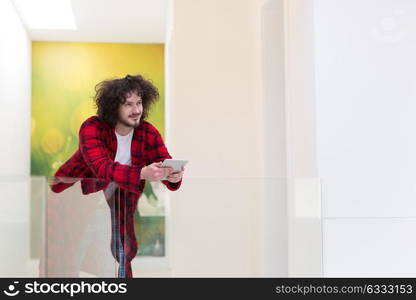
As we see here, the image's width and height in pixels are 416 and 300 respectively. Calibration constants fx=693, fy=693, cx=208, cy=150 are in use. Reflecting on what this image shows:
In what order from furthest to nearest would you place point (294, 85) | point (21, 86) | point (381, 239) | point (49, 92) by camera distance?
point (49, 92), point (21, 86), point (294, 85), point (381, 239)

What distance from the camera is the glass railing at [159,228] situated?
2318 mm

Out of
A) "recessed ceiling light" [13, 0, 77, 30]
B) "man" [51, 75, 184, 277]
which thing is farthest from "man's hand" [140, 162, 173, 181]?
"recessed ceiling light" [13, 0, 77, 30]

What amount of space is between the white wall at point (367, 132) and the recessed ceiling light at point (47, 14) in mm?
3370

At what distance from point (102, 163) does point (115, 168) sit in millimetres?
59

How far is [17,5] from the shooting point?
601 centimetres

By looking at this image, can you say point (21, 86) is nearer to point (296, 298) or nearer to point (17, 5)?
point (17, 5)

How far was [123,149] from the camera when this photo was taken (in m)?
2.64

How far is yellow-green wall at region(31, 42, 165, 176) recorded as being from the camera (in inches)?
287

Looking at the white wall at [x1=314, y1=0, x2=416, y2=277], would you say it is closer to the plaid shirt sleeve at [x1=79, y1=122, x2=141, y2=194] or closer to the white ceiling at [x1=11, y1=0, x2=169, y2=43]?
the plaid shirt sleeve at [x1=79, y1=122, x2=141, y2=194]

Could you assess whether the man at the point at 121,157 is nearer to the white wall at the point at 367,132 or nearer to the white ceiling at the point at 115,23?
the white wall at the point at 367,132

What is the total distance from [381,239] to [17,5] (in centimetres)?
418

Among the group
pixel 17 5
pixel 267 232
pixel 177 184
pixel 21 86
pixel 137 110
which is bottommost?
pixel 267 232

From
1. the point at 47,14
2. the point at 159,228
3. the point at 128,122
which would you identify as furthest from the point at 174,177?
the point at 47,14

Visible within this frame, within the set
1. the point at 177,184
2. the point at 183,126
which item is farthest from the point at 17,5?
the point at 177,184
